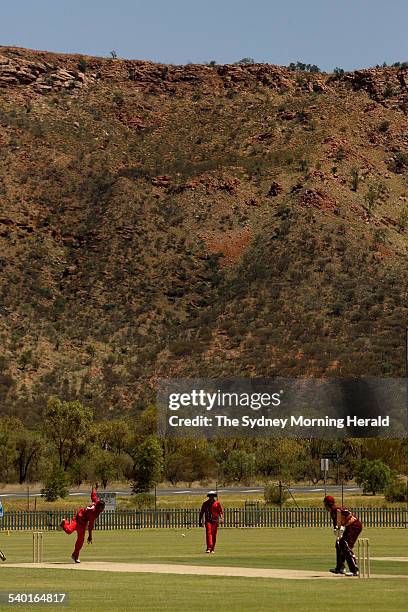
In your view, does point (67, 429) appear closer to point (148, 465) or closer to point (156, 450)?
point (156, 450)

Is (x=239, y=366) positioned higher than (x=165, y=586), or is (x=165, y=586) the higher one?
(x=239, y=366)

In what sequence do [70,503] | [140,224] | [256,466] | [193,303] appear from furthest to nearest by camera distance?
1. [140,224]
2. [193,303]
3. [256,466]
4. [70,503]

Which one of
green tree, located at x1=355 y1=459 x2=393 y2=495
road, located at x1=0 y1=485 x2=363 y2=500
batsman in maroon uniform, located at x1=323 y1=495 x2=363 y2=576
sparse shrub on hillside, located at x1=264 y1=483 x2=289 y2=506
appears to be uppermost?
green tree, located at x1=355 y1=459 x2=393 y2=495

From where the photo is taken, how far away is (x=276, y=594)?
2417 centimetres

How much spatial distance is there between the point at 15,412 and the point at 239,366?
55.3 feet

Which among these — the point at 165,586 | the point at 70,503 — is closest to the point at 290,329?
the point at 70,503

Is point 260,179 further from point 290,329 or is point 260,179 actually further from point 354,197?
point 290,329

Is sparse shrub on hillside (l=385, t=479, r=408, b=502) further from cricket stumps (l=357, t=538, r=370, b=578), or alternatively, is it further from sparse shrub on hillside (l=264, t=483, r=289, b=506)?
cricket stumps (l=357, t=538, r=370, b=578)

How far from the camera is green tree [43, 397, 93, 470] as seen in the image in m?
90.8

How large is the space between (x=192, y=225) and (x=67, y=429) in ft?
146

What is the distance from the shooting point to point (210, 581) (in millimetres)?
27391

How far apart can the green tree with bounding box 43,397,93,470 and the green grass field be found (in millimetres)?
43423

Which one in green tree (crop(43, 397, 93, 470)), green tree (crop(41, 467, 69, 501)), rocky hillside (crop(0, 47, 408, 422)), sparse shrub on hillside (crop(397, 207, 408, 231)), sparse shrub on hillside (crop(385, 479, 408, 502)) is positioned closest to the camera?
sparse shrub on hillside (crop(385, 479, 408, 502))

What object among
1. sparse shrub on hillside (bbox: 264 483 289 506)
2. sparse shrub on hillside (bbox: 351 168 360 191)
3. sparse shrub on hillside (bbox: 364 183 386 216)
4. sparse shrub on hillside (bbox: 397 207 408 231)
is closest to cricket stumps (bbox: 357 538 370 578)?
sparse shrub on hillside (bbox: 264 483 289 506)
